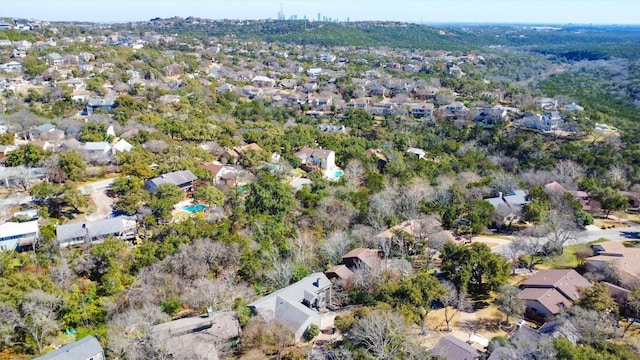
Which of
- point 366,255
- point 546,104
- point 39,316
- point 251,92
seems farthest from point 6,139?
point 546,104

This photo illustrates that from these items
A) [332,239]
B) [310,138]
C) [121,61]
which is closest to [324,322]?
[332,239]

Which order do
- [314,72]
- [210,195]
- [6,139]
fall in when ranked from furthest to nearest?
[314,72] < [6,139] < [210,195]

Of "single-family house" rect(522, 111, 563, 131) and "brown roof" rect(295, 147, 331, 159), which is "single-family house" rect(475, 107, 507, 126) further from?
"brown roof" rect(295, 147, 331, 159)

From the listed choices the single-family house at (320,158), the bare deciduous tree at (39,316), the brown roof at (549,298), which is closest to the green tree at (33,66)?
the single-family house at (320,158)

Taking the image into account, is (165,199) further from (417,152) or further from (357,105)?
(357,105)

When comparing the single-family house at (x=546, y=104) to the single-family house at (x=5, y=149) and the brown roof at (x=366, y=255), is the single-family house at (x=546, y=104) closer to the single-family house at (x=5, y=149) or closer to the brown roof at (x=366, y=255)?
the brown roof at (x=366, y=255)

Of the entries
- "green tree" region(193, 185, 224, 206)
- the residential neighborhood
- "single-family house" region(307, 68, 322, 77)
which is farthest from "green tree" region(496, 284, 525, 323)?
"single-family house" region(307, 68, 322, 77)

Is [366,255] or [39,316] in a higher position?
[39,316]
